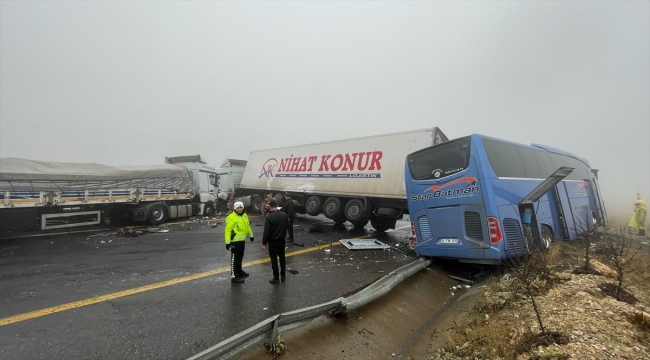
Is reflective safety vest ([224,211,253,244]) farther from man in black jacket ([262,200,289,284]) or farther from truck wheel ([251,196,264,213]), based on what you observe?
truck wheel ([251,196,264,213])

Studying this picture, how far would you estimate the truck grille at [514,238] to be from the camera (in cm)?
534

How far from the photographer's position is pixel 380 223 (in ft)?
36.4

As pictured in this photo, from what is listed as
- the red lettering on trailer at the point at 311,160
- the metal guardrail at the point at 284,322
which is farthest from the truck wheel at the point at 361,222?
the metal guardrail at the point at 284,322

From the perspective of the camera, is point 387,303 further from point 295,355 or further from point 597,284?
point 597,284

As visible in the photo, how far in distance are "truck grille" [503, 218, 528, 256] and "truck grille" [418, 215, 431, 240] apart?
56.2 inches

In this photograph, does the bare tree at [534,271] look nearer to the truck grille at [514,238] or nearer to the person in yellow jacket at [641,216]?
the truck grille at [514,238]

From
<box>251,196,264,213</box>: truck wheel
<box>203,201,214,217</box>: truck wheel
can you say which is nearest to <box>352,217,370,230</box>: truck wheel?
<box>251,196,264,213</box>: truck wheel

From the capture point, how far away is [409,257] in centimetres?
734

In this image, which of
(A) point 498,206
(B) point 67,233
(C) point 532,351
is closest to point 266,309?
(C) point 532,351

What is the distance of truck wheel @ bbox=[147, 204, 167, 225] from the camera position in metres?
11.8

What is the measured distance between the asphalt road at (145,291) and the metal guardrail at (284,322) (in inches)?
25.1

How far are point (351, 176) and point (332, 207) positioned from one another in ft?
5.01

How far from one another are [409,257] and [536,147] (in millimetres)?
4048

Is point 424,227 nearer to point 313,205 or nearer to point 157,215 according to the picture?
point 313,205
